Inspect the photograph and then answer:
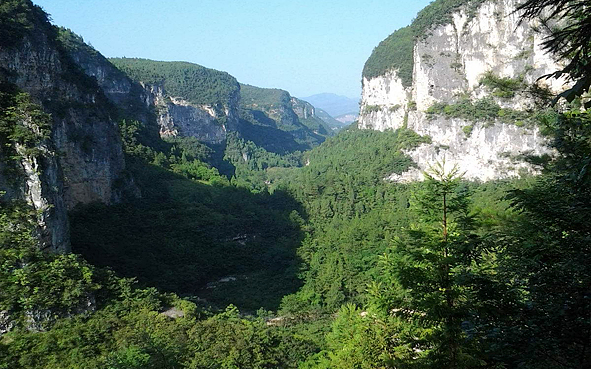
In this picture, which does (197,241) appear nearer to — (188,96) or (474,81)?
(474,81)

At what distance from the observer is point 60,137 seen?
29.0 m

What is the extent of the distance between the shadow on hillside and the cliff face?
289 centimetres

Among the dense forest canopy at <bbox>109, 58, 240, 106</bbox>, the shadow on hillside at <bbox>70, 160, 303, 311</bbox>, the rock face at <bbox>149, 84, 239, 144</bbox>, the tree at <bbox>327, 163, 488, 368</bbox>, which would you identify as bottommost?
the shadow on hillside at <bbox>70, 160, 303, 311</bbox>

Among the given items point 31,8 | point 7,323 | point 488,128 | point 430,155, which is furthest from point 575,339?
point 430,155

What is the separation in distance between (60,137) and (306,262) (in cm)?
2154

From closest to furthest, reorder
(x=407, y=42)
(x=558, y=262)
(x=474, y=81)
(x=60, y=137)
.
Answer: (x=558, y=262)
(x=60, y=137)
(x=474, y=81)
(x=407, y=42)

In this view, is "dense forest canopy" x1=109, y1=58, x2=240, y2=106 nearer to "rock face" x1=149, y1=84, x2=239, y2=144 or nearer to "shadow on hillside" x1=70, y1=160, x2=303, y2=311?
"rock face" x1=149, y1=84, x2=239, y2=144

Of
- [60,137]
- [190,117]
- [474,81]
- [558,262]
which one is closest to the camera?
[558,262]

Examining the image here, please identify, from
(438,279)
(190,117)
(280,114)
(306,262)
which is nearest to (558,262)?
(438,279)

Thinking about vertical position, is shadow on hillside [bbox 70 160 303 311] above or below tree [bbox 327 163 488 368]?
below

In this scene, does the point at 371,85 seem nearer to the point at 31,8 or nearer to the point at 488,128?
the point at 488,128

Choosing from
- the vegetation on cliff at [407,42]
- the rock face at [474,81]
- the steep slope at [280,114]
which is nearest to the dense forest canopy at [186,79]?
the steep slope at [280,114]

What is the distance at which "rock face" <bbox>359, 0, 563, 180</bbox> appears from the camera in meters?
41.0

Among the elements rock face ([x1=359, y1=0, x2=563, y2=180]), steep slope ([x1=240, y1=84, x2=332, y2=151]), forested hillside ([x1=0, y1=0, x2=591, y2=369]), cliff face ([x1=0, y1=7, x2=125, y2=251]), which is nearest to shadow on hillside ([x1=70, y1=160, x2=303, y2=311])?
forested hillside ([x1=0, y1=0, x2=591, y2=369])
